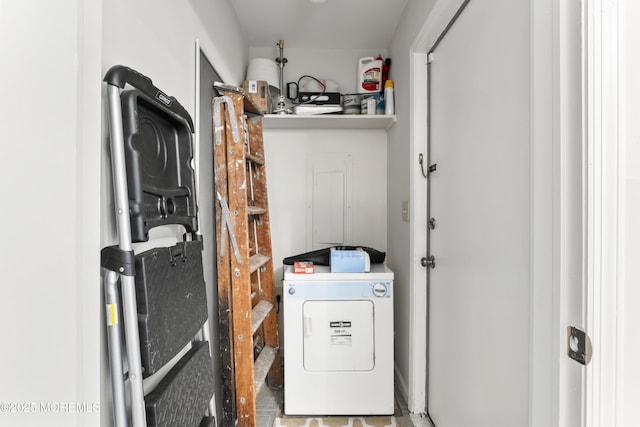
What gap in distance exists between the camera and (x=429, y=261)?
1770mm

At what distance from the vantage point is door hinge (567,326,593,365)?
0.58 metres

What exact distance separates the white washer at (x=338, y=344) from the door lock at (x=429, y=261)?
213 millimetres

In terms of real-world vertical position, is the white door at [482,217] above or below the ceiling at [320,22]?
below

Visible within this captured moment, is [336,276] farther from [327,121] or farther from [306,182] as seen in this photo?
[327,121]

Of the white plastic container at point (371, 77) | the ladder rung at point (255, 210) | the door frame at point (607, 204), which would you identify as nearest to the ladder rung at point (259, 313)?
the ladder rung at point (255, 210)

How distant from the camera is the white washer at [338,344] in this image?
1.88 metres

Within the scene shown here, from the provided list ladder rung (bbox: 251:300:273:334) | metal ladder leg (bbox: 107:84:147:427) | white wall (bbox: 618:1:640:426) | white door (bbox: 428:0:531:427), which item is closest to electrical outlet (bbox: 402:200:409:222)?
white door (bbox: 428:0:531:427)

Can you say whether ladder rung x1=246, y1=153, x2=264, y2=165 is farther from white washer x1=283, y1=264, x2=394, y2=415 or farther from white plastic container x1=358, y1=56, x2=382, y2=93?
white plastic container x1=358, y1=56, x2=382, y2=93

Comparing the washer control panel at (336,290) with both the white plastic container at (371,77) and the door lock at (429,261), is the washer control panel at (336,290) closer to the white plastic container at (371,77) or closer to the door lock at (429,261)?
the door lock at (429,261)

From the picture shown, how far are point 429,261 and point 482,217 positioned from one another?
65 centimetres

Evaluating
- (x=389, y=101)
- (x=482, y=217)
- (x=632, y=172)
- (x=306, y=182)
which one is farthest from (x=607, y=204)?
(x=306, y=182)

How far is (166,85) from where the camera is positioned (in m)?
1.19
